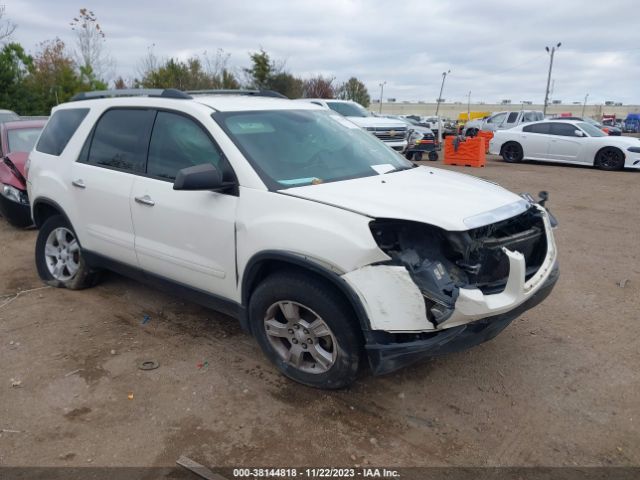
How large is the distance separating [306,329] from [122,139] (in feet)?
7.56

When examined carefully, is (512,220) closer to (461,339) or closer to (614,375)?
(461,339)

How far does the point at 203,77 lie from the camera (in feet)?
105

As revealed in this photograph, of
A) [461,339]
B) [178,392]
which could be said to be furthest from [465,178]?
[178,392]

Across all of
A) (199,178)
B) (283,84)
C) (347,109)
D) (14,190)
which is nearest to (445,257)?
(199,178)

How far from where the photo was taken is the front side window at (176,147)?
3.59 metres

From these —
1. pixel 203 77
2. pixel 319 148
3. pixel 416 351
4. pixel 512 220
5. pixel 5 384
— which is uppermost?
pixel 203 77

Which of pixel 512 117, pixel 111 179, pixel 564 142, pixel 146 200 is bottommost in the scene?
pixel 564 142

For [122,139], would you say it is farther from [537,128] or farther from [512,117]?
[512,117]

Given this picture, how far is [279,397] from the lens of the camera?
128 inches

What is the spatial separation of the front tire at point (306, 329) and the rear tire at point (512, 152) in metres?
15.6

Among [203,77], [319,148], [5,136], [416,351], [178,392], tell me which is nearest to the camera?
[416,351]

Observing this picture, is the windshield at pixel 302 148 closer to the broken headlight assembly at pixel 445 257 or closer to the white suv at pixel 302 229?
the white suv at pixel 302 229

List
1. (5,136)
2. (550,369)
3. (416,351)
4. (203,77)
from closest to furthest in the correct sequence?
(416,351)
(550,369)
(5,136)
(203,77)

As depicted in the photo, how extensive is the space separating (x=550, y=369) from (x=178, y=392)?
8.39ft
